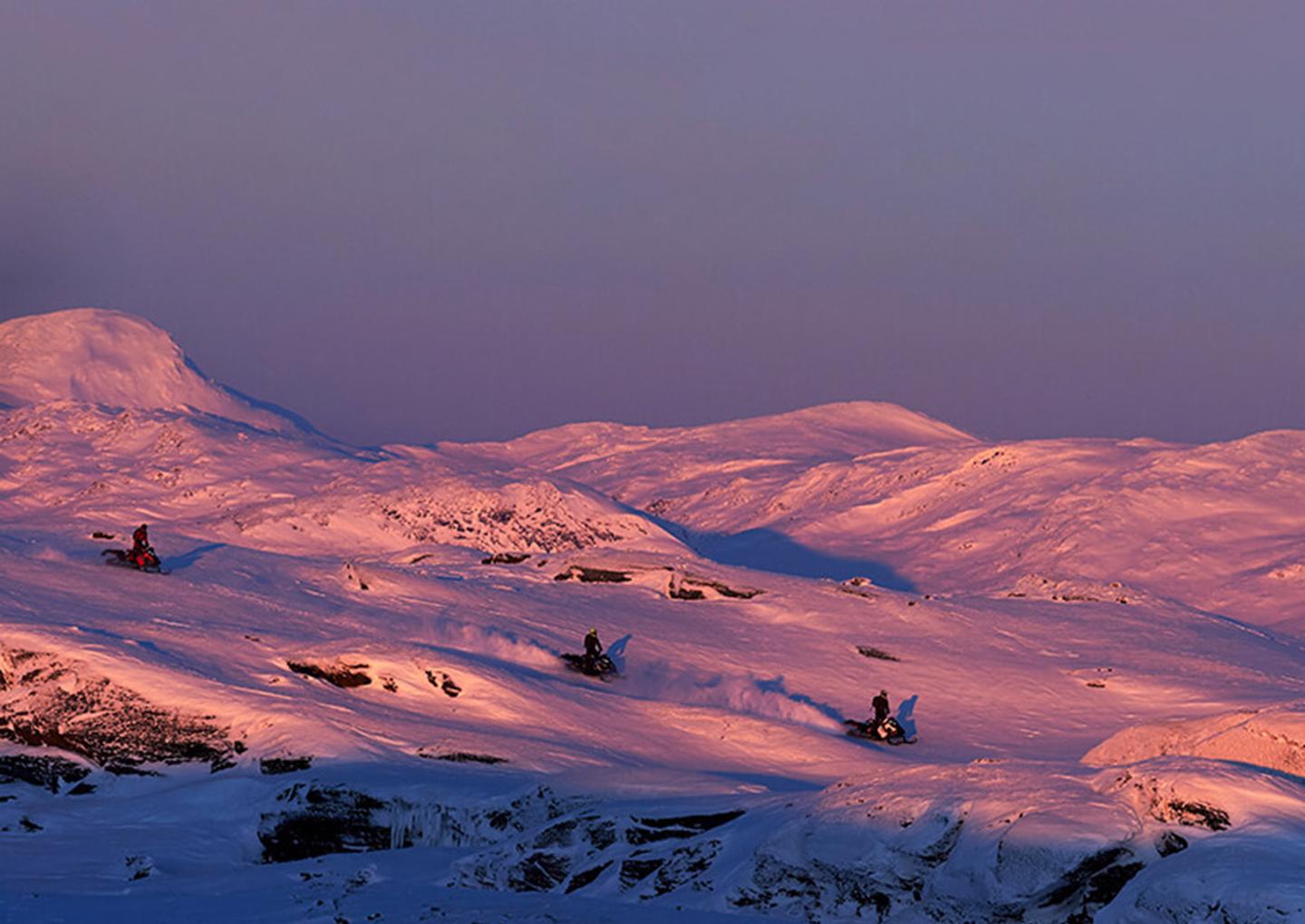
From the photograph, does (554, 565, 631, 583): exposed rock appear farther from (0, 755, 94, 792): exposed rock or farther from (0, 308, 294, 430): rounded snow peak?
(0, 308, 294, 430): rounded snow peak

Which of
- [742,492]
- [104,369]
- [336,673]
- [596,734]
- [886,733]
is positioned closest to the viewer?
[596,734]

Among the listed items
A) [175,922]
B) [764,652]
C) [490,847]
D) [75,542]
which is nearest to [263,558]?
[75,542]

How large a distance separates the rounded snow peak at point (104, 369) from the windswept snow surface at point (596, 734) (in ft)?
205

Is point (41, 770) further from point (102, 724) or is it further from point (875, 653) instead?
point (875, 653)

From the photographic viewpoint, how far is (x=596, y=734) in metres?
34.8

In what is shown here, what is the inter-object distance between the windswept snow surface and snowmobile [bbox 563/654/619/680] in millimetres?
415

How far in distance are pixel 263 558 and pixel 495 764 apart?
73.4ft

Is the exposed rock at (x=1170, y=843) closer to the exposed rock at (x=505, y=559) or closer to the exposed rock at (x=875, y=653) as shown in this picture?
the exposed rock at (x=875, y=653)

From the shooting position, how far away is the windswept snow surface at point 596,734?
68.1 feet

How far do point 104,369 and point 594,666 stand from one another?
12449 cm

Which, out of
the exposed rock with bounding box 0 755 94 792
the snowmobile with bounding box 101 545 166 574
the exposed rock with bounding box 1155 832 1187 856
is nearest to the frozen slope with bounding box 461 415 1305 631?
the snowmobile with bounding box 101 545 166 574

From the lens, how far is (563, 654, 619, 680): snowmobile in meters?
40.8

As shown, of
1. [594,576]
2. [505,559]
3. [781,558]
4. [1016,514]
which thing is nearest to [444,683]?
[594,576]

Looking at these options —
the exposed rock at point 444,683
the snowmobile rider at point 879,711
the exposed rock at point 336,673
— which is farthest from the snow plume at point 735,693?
the exposed rock at point 336,673
